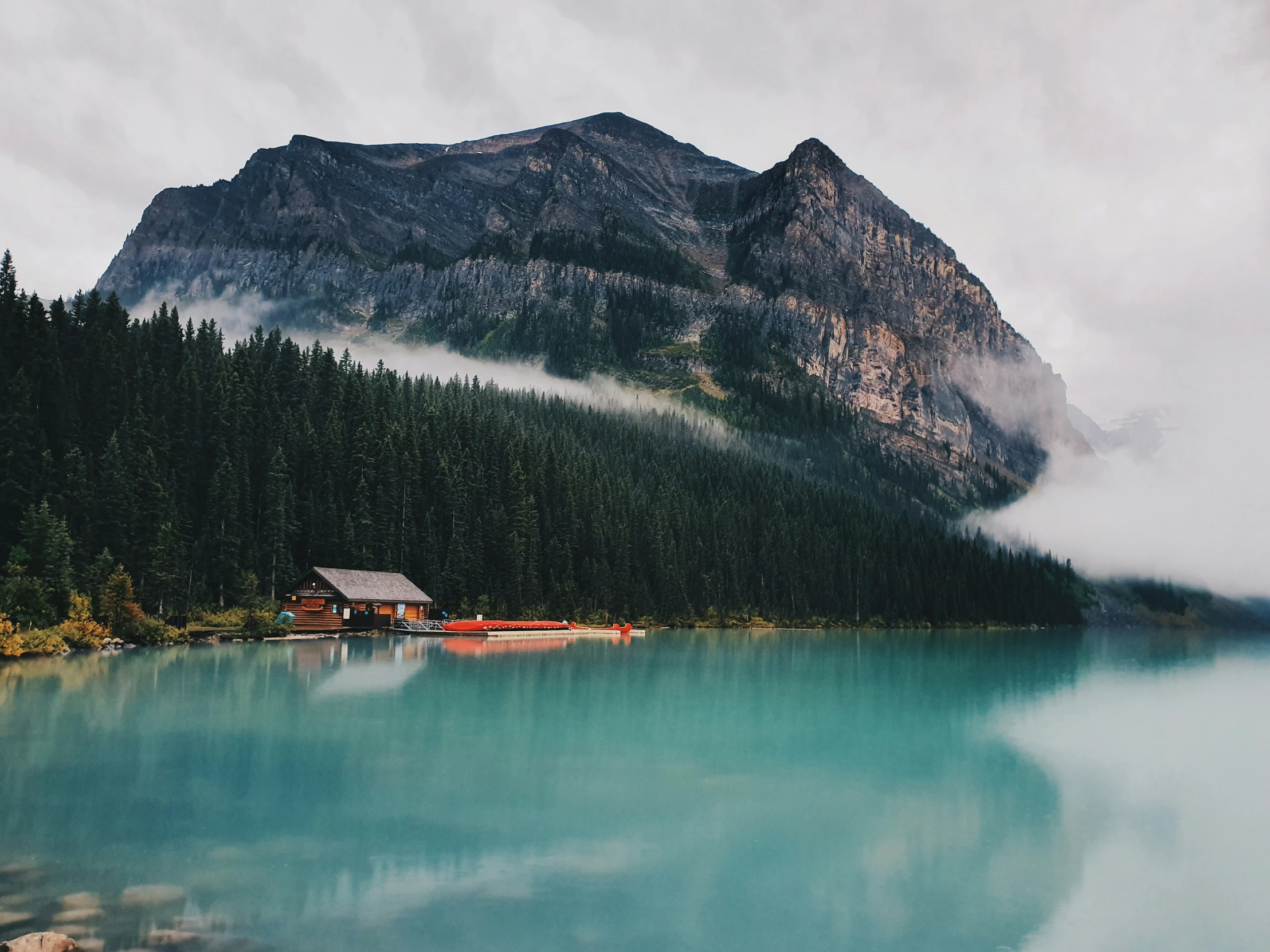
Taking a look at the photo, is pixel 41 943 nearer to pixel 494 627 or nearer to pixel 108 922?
pixel 108 922

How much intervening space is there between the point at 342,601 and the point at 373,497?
16.2 metres

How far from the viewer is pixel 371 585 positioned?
81.5 m

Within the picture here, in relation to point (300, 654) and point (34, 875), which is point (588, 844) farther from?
point (300, 654)

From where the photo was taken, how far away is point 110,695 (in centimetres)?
3388

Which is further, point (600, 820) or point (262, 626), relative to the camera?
point (262, 626)

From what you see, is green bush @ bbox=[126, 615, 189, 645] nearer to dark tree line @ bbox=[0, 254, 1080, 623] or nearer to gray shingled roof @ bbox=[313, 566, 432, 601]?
dark tree line @ bbox=[0, 254, 1080, 623]

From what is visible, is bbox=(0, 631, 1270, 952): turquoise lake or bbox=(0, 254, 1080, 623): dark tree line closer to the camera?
bbox=(0, 631, 1270, 952): turquoise lake

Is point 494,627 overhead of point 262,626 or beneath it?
beneath

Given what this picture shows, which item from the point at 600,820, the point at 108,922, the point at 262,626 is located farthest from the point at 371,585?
the point at 108,922

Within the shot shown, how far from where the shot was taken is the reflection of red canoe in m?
64.5

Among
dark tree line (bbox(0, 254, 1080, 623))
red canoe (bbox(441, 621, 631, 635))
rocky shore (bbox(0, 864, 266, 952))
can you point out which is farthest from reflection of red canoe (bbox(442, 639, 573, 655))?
rocky shore (bbox(0, 864, 266, 952))

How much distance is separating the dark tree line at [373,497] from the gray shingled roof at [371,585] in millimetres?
3407

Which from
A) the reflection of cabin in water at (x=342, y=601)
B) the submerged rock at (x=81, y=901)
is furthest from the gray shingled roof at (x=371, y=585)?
the submerged rock at (x=81, y=901)

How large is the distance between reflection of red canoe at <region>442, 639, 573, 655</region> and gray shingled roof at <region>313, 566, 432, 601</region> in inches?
396
